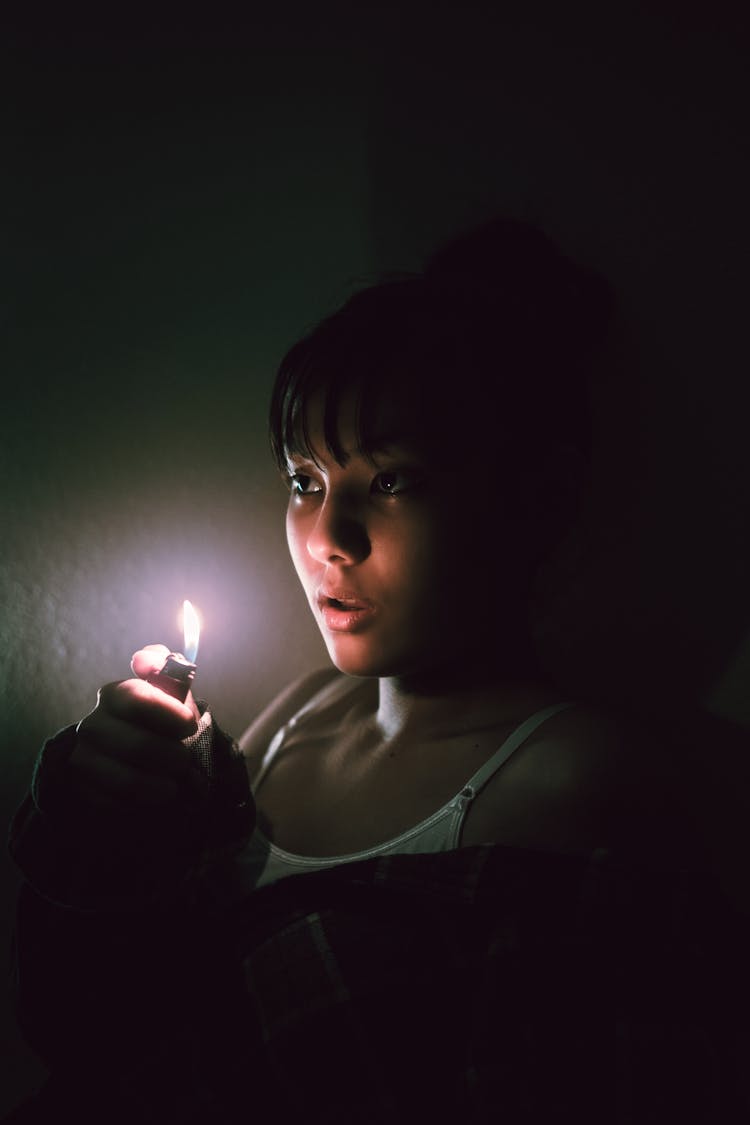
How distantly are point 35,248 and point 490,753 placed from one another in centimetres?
96

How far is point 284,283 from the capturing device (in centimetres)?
112

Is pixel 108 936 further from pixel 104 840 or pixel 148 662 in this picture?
pixel 148 662

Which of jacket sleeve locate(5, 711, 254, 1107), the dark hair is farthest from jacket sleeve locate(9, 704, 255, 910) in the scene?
the dark hair

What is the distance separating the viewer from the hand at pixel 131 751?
0.68 m

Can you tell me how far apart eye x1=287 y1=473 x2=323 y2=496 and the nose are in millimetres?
79

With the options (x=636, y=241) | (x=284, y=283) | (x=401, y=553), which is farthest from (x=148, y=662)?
(x=636, y=241)

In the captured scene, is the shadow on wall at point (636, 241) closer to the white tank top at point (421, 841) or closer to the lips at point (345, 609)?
the white tank top at point (421, 841)

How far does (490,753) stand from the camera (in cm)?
77

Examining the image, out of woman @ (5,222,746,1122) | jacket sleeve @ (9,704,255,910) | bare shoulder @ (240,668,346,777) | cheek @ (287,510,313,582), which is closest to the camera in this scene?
woman @ (5,222,746,1122)

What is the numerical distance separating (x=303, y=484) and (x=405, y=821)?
0.41 m

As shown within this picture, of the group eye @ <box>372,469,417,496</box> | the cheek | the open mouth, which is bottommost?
the open mouth

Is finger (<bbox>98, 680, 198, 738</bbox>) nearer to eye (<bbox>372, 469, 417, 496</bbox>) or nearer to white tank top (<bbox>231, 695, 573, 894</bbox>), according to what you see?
white tank top (<bbox>231, 695, 573, 894</bbox>)

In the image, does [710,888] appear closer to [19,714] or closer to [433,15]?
[19,714]

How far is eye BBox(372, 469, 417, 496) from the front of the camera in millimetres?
749
